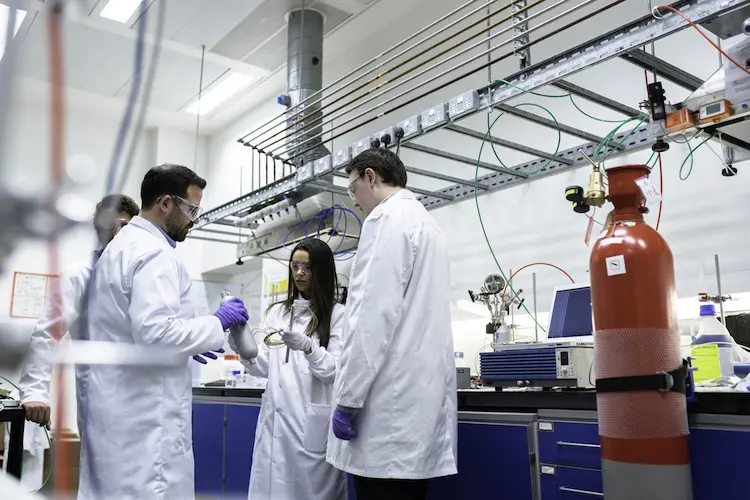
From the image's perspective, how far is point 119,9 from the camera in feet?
2.84

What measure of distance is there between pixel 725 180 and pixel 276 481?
1952 millimetres

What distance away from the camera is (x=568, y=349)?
1.62 m

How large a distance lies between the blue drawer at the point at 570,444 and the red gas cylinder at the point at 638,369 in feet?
0.53

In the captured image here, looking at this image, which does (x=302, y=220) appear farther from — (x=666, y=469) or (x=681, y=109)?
(x=666, y=469)

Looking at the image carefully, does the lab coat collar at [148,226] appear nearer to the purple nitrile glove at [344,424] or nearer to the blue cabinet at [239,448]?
the purple nitrile glove at [344,424]

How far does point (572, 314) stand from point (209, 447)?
1.98 m

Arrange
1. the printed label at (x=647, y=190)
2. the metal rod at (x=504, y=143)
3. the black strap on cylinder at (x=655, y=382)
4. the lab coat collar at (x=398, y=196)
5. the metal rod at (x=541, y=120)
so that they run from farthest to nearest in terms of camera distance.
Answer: the metal rod at (x=504, y=143) < the metal rod at (x=541, y=120) < the lab coat collar at (x=398, y=196) < the printed label at (x=647, y=190) < the black strap on cylinder at (x=655, y=382)

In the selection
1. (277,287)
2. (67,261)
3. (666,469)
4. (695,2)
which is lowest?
(666,469)

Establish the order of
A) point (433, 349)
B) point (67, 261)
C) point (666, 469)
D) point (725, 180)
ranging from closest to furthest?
1. point (67, 261)
2. point (666, 469)
3. point (433, 349)
4. point (725, 180)

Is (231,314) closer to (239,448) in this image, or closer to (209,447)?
(239,448)

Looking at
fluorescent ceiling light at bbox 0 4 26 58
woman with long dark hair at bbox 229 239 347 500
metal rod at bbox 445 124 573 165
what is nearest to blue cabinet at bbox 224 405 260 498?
woman with long dark hair at bbox 229 239 347 500

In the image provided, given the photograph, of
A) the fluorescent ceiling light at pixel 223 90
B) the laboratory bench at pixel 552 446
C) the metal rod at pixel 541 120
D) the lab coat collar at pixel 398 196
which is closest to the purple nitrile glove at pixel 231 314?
the lab coat collar at pixel 398 196

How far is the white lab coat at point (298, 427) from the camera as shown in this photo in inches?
78.7

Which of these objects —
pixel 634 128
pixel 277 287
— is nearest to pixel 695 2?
pixel 634 128
